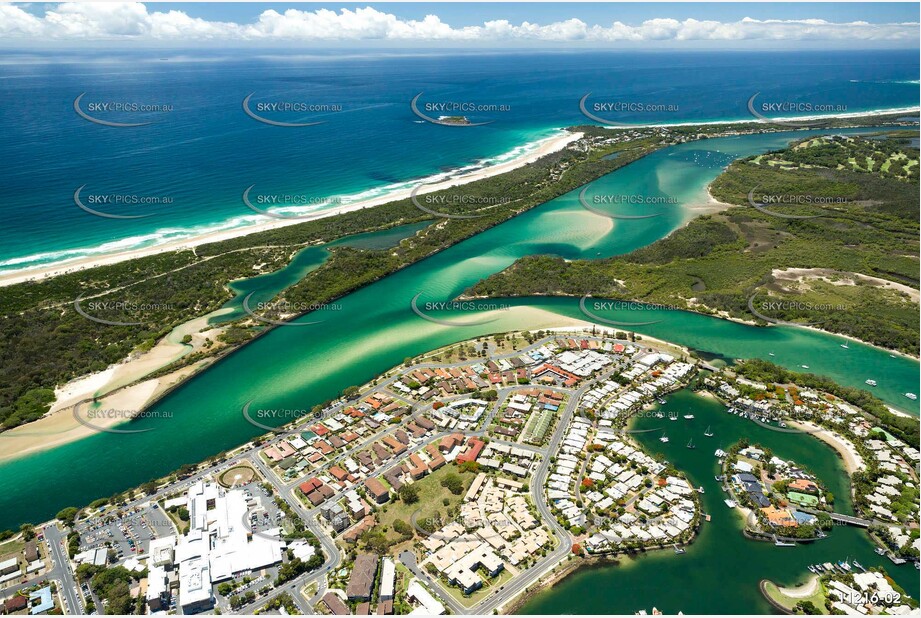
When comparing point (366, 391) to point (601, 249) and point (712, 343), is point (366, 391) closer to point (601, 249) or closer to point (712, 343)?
point (712, 343)

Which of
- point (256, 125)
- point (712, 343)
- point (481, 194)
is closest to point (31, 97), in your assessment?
point (256, 125)

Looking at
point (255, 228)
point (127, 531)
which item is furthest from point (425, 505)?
point (255, 228)

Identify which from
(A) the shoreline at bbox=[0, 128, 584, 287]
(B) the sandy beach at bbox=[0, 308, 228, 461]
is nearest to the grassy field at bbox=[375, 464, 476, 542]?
(B) the sandy beach at bbox=[0, 308, 228, 461]

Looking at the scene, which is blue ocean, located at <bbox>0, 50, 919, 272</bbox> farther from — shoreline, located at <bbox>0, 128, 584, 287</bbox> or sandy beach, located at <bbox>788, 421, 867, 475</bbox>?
sandy beach, located at <bbox>788, 421, 867, 475</bbox>

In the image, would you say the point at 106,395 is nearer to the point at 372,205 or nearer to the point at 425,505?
the point at 425,505

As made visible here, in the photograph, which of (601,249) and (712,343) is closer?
(712,343)

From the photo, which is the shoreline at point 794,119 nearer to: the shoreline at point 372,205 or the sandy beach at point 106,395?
the shoreline at point 372,205

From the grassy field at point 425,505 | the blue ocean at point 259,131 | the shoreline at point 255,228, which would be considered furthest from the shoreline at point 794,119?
the grassy field at point 425,505
